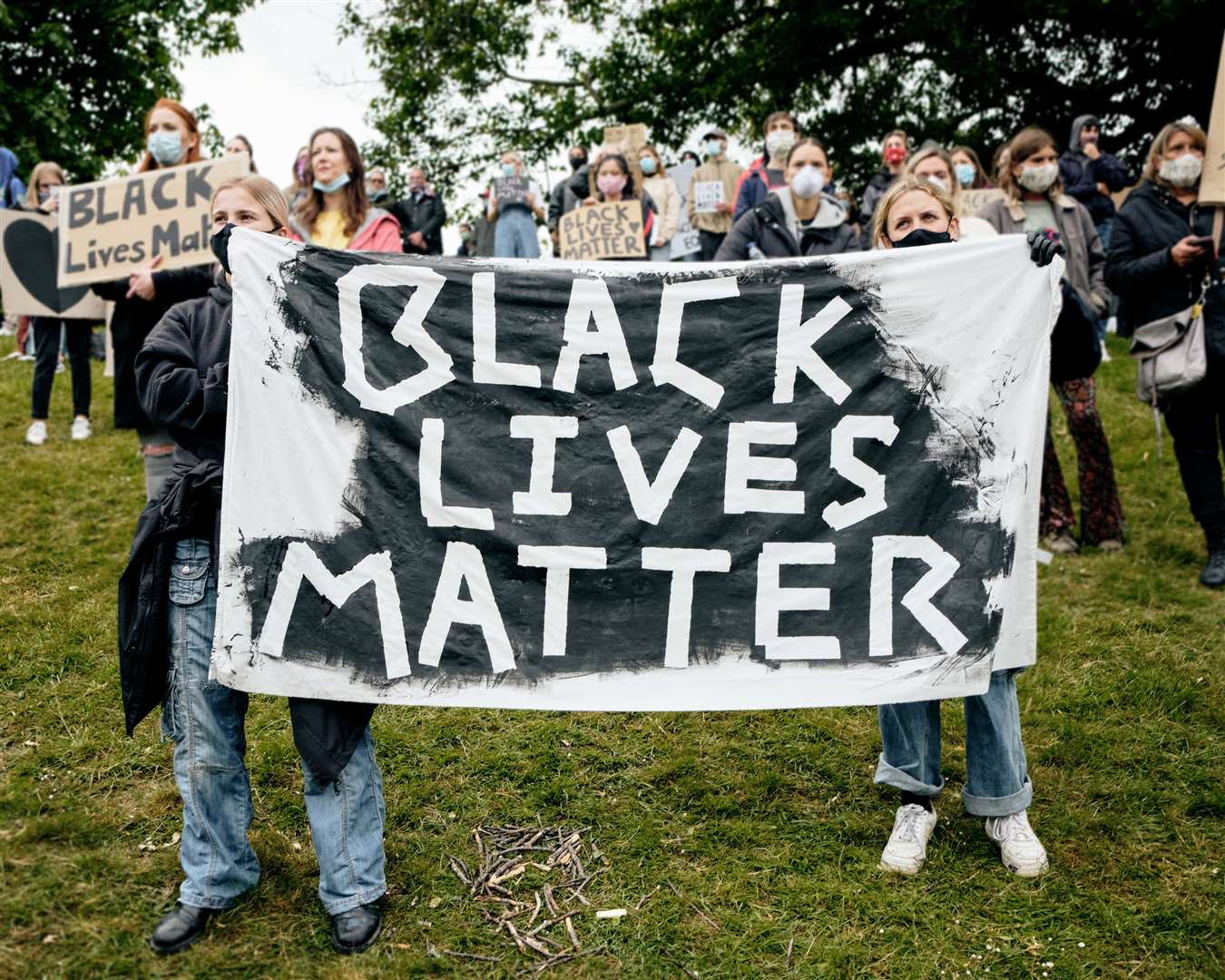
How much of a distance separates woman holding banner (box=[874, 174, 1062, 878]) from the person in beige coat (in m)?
6.61

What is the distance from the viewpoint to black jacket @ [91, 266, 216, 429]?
395cm

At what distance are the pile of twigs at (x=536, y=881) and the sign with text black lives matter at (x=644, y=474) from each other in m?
0.65

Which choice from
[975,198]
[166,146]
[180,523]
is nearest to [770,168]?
[975,198]

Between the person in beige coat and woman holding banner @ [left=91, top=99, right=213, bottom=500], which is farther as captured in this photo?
the person in beige coat

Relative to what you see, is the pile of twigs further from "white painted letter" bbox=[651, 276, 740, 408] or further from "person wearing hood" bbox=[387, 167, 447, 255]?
"person wearing hood" bbox=[387, 167, 447, 255]

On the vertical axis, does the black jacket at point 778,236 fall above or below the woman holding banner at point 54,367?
above

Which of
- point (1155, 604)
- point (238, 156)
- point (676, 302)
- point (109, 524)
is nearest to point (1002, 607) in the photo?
point (676, 302)

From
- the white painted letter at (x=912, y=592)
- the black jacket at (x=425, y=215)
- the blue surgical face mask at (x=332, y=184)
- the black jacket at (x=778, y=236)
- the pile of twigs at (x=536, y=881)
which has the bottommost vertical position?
the pile of twigs at (x=536, y=881)

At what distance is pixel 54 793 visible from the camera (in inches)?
140

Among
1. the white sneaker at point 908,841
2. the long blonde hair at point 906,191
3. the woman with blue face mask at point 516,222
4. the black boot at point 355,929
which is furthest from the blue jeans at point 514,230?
the black boot at point 355,929

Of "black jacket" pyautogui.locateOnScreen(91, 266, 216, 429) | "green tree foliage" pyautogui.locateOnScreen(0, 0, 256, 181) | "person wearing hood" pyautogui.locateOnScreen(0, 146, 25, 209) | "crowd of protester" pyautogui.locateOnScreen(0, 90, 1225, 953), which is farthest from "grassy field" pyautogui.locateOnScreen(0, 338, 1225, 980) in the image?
"green tree foliage" pyautogui.locateOnScreen(0, 0, 256, 181)

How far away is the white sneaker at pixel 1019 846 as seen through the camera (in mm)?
3184

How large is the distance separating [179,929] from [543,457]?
1.63 metres

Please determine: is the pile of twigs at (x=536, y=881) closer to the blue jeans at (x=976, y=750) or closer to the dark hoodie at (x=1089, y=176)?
the blue jeans at (x=976, y=750)
